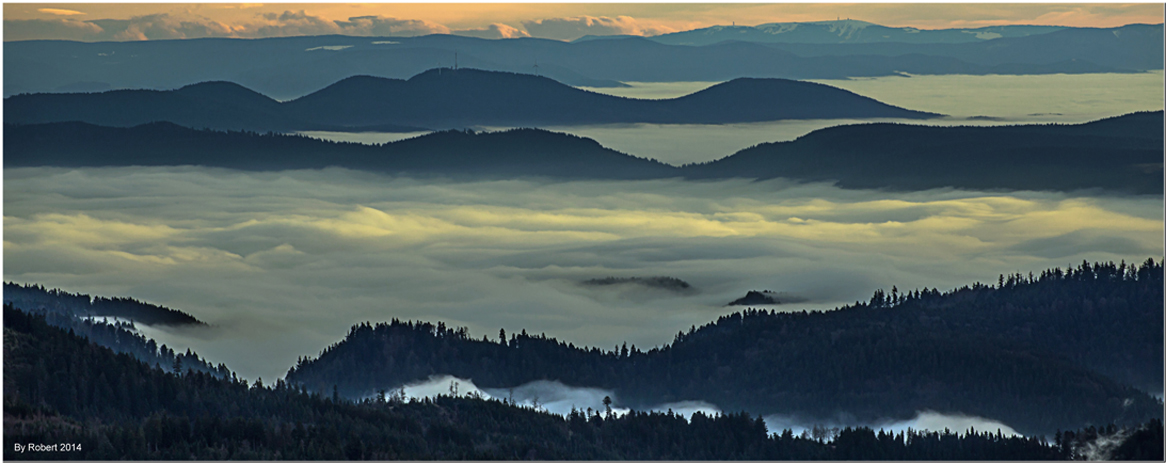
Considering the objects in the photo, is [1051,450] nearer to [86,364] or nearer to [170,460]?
[170,460]

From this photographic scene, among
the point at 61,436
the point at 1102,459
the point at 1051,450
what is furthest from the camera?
the point at 1051,450

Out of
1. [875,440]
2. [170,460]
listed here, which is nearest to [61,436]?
[170,460]

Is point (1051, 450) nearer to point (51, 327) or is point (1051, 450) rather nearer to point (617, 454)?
point (617, 454)

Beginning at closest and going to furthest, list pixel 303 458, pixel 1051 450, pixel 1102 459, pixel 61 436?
pixel 61 436 < pixel 303 458 < pixel 1102 459 < pixel 1051 450

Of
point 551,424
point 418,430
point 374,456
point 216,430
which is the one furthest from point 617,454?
point 216,430

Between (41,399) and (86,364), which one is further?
(86,364)

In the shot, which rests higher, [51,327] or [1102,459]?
[51,327]
